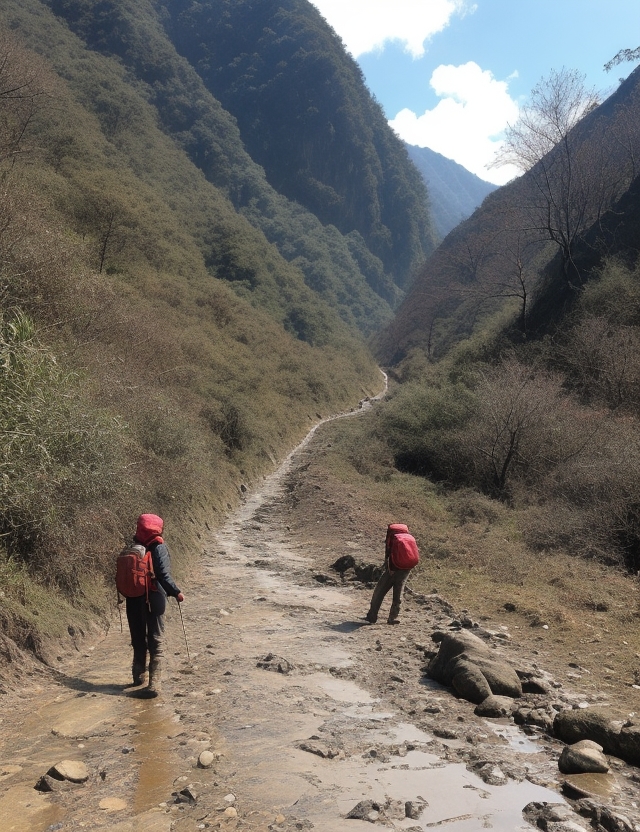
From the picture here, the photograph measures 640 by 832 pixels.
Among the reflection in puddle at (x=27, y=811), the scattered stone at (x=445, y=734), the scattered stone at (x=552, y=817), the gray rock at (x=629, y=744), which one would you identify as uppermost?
the gray rock at (x=629, y=744)

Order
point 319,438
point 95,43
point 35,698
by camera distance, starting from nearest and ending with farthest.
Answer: point 35,698, point 319,438, point 95,43

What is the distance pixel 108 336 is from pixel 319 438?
15554 mm

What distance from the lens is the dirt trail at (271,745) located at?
400cm

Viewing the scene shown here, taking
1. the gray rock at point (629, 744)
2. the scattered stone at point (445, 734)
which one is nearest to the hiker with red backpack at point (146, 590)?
the scattered stone at point (445, 734)

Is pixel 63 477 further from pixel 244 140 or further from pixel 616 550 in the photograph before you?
pixel 244 140

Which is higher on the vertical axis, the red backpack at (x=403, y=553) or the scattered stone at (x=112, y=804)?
the red backpack at (x=403, y=553)

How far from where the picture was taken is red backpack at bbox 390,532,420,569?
8.74 meters

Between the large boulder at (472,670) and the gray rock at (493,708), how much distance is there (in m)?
0.20

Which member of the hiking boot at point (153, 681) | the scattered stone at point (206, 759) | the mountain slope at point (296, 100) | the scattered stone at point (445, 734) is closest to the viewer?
the scattered stone at point (206, 759)

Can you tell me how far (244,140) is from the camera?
104 metres

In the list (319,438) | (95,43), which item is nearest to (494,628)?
(319,438)

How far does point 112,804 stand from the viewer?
409 centimetres

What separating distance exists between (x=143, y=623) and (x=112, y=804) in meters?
2.37

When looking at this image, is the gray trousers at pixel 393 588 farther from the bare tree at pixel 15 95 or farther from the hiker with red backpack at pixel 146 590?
the bare tree at pixel 15 95
